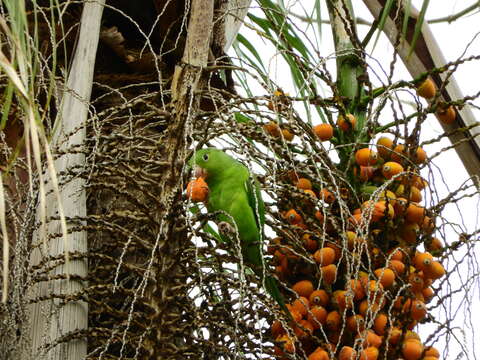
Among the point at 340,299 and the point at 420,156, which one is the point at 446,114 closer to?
Answer: the point at 420,156

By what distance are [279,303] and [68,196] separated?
1.66 feet

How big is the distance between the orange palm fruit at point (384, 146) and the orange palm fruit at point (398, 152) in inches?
0.4

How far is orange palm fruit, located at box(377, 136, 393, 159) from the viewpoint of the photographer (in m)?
1.64

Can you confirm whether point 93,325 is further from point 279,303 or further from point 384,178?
point 384,178

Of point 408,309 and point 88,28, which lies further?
point 88,28

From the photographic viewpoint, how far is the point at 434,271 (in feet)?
4.99

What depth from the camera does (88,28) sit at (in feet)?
5.70

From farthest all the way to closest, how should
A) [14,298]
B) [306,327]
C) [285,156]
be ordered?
[285,156] → [306,327] → [14,298]

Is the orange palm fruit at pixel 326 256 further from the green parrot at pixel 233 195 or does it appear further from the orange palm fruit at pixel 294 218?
the green parrot at pixel 233 195

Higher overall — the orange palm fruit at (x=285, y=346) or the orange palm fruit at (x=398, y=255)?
the orange palm fruit at (x=398, y=255)

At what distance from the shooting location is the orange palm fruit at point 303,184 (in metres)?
1.63

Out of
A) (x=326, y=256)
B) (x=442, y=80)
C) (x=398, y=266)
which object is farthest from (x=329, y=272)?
(x=442, y=80)

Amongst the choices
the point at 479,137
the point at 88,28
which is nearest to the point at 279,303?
the point at 479,137

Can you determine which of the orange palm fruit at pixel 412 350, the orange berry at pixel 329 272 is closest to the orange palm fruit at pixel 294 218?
the orange berry at pixel 329 272
